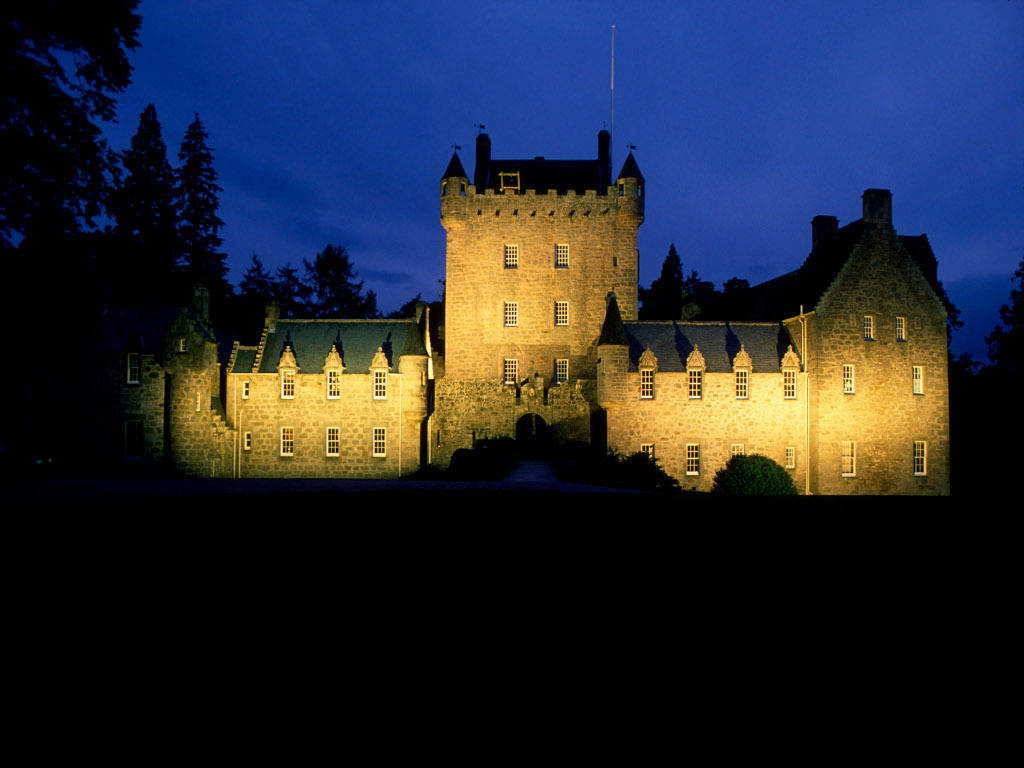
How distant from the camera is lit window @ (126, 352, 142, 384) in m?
30.5

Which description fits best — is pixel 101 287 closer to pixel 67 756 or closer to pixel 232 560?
pixel 232 560

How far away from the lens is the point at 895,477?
32969mm

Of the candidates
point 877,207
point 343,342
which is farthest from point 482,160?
point 877,207

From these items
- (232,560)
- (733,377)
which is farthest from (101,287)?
(733,377)

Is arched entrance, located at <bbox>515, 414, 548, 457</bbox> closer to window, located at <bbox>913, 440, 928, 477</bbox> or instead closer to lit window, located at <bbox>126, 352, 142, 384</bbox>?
lit window, located at <bbox>126, 352, 142, 384</bbox>

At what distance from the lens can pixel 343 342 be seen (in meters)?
33.3

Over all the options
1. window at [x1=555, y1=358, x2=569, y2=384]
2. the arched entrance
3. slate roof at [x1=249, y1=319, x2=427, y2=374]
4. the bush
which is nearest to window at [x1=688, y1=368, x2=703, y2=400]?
the bush

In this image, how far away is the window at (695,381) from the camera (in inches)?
1262

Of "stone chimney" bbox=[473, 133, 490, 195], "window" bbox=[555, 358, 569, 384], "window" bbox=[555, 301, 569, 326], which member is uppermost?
"stone chimney" bbox=[473, 133, 490, 195]

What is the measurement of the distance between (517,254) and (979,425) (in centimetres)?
3050

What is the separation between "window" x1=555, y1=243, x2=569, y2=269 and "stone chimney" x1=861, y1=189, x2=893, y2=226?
16670 millimetres

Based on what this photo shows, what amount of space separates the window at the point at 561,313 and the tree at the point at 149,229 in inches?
1183

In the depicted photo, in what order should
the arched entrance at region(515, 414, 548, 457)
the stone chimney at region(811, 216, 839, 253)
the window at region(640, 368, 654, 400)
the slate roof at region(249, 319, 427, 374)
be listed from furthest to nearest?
the stone chimney at region(811, 216, 839, 253) → the arched entrance at region(515, 414, 548, 457) → the slate roof at region(249, 319, 427, 374) → the window at region(640, 368, 654, 400)

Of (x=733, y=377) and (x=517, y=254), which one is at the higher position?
(x=517, y=254)
